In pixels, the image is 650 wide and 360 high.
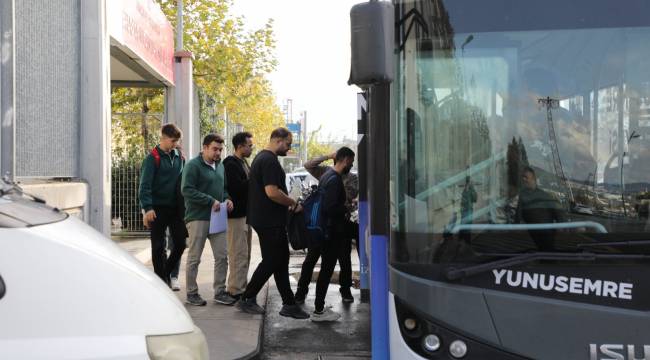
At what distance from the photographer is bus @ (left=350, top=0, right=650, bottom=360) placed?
3189 millimetres

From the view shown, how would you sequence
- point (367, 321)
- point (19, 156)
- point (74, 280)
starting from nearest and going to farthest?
point (74, 280)
point (19, 156)
point (367, 321)

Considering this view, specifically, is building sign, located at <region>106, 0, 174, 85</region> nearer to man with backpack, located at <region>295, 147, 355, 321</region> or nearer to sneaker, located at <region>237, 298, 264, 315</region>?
man with backpack, located at <region>295, 147, 355, 321</region>

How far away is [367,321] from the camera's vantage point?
721cm

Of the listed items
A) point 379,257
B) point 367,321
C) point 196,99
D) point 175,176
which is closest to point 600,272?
point 379,257

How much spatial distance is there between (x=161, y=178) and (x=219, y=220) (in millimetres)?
752

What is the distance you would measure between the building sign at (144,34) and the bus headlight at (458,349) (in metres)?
6.54

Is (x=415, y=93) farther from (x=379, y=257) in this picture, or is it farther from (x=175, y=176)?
(x=175, y=176)

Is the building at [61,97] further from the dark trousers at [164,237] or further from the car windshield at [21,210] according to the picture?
the car windshield at [21,210]

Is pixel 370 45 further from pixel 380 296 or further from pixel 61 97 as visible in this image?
pixel 61 97

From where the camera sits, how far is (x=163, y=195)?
24.0 ft

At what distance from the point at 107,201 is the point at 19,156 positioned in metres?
1.78

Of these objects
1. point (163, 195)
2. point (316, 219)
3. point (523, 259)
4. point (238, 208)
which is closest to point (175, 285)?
point (163, 195)

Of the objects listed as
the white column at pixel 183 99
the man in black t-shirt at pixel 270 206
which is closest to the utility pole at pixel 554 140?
the man in black t-shirt at pixel 270 206

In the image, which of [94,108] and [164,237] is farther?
[94,108]
